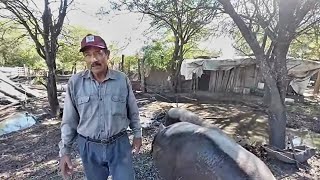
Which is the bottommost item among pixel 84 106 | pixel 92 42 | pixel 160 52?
pixel 84 106

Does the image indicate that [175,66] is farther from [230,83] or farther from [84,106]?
[84,106]

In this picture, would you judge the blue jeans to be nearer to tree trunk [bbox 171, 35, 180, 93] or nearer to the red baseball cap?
the red baseball cap

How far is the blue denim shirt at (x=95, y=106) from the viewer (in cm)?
267

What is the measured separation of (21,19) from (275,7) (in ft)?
25.2

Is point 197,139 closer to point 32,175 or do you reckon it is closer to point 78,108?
point 78,108

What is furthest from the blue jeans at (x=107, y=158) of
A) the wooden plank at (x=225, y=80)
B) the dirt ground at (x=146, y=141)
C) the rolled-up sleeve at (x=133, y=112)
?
the wooden plank at (x=225, y=80)

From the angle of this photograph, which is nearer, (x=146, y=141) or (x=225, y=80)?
(x=146, y=141)

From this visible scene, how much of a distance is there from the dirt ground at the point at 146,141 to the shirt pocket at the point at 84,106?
2.06 metres

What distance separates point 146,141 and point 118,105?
3881 millimetres

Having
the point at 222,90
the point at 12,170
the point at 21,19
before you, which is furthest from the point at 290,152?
the point at 222,90

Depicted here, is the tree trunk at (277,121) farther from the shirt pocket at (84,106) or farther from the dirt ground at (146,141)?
the shirt pocket at (84,106)

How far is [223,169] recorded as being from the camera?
331cm

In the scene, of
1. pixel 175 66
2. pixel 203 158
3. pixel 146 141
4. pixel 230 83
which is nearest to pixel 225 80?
pixel 230 83

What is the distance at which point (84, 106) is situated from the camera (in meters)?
2.68
